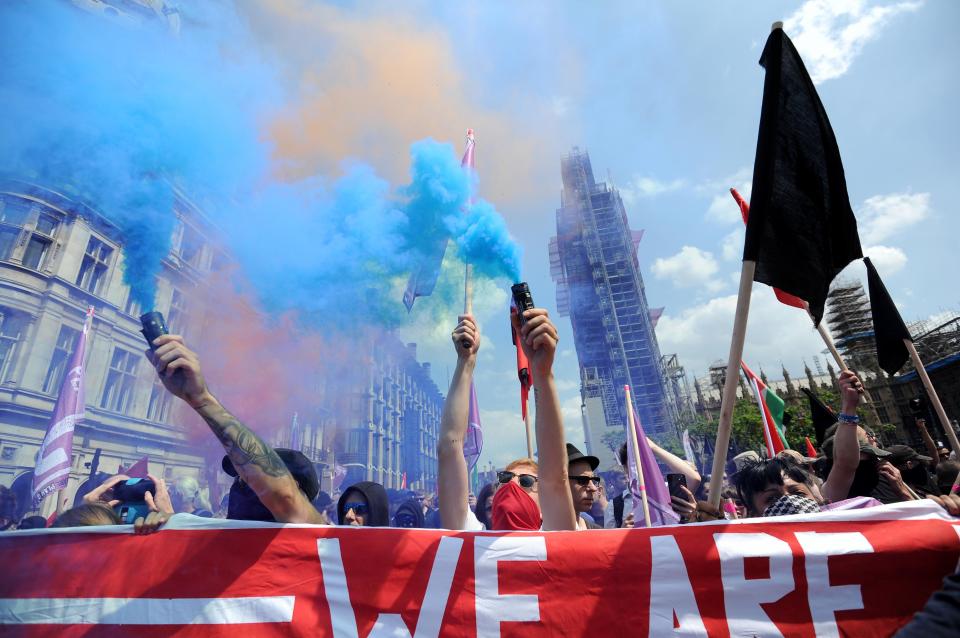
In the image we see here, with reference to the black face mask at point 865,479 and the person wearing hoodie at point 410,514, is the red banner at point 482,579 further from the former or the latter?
the person wearing hoodie at point 410,514

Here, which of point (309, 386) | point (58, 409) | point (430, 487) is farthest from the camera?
point (430, 487)

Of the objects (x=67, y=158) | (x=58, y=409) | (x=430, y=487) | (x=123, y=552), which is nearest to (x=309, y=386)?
(x=67, y=158)

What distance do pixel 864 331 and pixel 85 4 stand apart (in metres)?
79.9

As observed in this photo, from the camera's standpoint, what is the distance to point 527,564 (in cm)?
211

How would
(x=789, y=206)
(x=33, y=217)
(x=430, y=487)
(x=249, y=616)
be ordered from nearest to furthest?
(x=249, y=616)
(x=789, y=206)
(x=33, y=217)
(x=430, y=487)

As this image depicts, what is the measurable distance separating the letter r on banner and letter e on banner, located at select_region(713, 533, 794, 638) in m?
0.82

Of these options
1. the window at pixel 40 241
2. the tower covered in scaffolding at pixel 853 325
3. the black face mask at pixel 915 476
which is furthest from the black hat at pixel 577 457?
the tower covered in scaffolding at pixel 853 325

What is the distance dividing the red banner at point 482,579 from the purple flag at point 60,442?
4.47m

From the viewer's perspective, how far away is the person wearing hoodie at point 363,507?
3.41 meters

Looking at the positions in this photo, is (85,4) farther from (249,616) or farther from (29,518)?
(249,616)

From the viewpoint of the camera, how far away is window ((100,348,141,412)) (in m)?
16.6

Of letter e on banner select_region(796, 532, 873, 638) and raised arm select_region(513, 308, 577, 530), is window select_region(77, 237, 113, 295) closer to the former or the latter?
raised arm select_region(513, 308, 577, 530)

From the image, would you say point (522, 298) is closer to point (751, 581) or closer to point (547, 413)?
point (547, 413)

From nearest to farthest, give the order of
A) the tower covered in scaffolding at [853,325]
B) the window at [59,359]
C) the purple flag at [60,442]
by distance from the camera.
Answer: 1. the purple flag at [60,442]
2. the window at [59,359]
3. the tower covered in scaffolding at [853,325]
